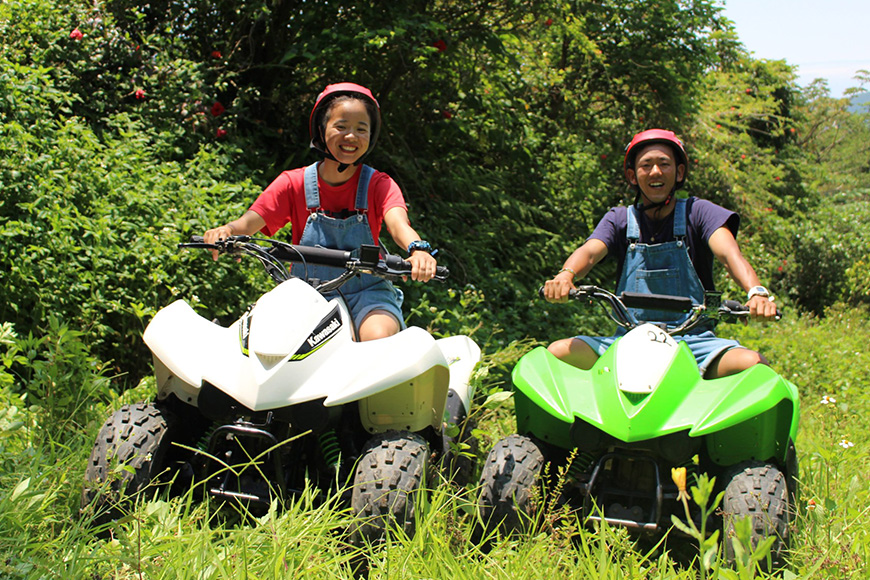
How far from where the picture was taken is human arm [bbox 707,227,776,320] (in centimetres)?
278

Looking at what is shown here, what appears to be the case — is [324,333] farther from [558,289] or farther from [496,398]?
[496,398]

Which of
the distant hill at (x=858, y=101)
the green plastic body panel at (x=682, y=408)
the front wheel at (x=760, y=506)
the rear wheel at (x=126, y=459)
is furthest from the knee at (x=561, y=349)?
the distant hill at (x=858, y=101)

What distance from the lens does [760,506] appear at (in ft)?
7.85

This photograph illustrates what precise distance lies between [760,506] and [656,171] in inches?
57.6

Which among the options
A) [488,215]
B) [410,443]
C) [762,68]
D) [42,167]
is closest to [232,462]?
[410,443]

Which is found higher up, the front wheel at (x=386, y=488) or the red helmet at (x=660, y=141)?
the red helmet at (x=660, y=141)

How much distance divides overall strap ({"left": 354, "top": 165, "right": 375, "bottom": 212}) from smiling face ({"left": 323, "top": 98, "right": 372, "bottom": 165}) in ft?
0.30

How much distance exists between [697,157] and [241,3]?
5.63 metres

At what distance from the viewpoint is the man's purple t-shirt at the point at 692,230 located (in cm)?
328

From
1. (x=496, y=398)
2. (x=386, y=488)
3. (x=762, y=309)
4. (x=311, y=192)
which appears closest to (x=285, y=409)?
(x=386, y=488)

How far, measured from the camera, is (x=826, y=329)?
935 cm

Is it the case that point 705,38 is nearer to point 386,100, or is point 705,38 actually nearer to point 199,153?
point 386,100

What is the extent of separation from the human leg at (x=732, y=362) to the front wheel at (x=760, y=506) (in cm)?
42

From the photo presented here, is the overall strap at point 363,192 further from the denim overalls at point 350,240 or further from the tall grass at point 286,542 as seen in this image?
the tall grass at point 286,542
